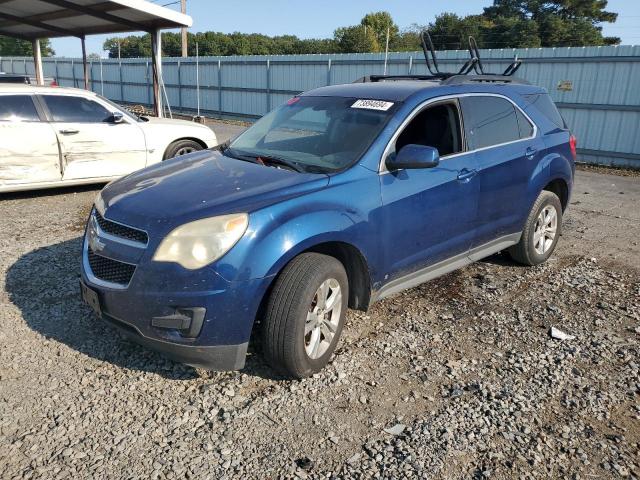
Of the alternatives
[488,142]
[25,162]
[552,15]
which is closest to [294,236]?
[488,142]

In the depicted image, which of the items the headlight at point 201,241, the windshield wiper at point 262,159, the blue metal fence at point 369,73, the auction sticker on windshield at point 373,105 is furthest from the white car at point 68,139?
the blue metal fence at point 369,73

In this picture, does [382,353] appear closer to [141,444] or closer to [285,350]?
[285,350]

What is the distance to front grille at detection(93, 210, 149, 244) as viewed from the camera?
3.14m

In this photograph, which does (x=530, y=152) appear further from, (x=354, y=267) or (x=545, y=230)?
(x=354, y=267)

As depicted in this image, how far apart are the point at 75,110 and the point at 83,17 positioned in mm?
7754

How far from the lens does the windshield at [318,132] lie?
3855mm

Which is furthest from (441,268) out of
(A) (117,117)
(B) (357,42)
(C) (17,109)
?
(B) (357,42)

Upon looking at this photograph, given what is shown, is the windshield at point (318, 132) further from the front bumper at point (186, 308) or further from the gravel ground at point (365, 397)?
the gravel ground at point (365, 397)

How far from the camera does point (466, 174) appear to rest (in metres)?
4.29

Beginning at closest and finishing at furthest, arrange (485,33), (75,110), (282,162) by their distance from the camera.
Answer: (282,162) → (75,110) → (485,33)

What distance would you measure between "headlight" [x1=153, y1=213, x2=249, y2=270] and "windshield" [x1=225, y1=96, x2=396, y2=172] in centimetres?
88

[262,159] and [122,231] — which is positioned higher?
[262,159]

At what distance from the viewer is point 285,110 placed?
15.8 ft

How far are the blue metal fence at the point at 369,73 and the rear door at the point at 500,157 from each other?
8765 mm
